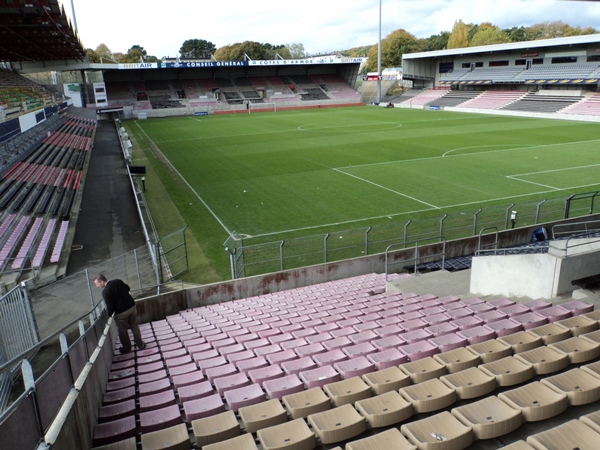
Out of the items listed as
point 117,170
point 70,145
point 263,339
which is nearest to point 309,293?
point 263,339

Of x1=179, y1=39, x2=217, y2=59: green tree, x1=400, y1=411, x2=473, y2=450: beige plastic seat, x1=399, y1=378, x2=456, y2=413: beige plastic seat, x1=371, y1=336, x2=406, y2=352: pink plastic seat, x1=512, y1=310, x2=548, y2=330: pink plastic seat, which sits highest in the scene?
x1=179, y1=39, x2=217, y2=59: green tree

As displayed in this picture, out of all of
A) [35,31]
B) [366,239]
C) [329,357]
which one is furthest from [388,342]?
[35,31]

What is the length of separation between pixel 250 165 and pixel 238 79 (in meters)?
60.0

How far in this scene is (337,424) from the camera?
4.75 meters

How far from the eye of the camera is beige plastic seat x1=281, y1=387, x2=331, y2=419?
5211 millimetres

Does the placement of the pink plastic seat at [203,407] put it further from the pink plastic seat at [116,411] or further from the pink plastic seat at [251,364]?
the pink plastic seat at [251,364]

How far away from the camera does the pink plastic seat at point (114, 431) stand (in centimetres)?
492

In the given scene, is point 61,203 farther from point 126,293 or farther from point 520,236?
point 520,236

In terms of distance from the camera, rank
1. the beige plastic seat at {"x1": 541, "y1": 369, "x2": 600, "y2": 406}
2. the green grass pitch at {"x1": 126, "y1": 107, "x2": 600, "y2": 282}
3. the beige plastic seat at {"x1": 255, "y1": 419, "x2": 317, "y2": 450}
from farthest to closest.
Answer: the green grass pitch at {"x1": 126, "y1": 107, "x2": 600, "y2": 282}, the beige plastic seat at {"x1": 541, "y1": 369, "x2": 600, "y2": 406}, the beige plastic seat at {"x1": 255, "y1": 419, "x2": 317, "y2": 450}

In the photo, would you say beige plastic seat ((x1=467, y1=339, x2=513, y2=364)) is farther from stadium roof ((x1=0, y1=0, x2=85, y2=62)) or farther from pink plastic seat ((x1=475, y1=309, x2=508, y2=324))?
stadium roof ((x1=0, y1=0, x2=85, y2=62))

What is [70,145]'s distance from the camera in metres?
40.1

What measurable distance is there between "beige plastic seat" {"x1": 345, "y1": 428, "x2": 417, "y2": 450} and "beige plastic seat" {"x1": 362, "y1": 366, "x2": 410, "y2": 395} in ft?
4.03

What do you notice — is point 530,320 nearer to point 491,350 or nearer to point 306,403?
point 491,350

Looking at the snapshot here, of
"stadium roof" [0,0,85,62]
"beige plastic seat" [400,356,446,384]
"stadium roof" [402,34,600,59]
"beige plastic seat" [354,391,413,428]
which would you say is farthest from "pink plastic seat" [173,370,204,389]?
"stadium roof" [402,34,600,59]
